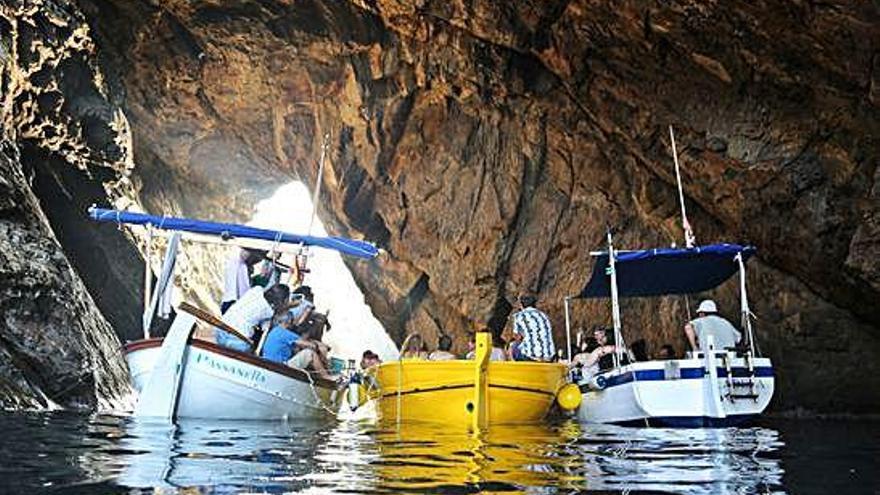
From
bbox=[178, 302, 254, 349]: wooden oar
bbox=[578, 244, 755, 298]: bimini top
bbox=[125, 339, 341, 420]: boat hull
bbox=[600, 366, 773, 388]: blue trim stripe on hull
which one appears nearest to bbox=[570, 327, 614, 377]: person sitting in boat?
bbox=[578, 244, 755, 298]: bimini top

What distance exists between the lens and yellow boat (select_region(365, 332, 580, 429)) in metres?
8.09

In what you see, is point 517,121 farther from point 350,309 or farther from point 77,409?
point 350,309

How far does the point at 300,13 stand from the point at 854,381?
11252mm

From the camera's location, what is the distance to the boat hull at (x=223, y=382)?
7551mm

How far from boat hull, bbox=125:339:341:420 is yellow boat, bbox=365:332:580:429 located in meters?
1.26

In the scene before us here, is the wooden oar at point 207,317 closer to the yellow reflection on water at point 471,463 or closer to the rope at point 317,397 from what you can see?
the rope at point 317,397

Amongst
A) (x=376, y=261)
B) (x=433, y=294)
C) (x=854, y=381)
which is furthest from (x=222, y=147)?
(x=854, y=381)

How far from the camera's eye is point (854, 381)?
37.6 feet

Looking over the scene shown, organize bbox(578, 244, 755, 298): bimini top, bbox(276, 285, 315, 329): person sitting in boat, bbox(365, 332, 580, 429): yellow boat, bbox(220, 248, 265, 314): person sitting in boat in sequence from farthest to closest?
bbox(578, 244, 755, 298): bimini top → bbox(220, 248, 265, 314): person sitting in boat → bbox(276, 285, 315, 329): person sitting in boat → bbox(365, 332, 580, 429): yellow boat

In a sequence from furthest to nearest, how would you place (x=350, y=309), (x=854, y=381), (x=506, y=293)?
(x=350, y=309), (x=506, y=293), (x=854, y=381)

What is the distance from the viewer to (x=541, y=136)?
1419 centimetres

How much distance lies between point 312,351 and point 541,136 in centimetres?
715

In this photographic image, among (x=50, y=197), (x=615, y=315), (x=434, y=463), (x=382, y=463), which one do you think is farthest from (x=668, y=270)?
(x=50, y=197)

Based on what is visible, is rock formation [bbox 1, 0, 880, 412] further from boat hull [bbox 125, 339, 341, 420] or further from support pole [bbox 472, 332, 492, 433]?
boat hull [bbox 125, 339, 341, 420]
